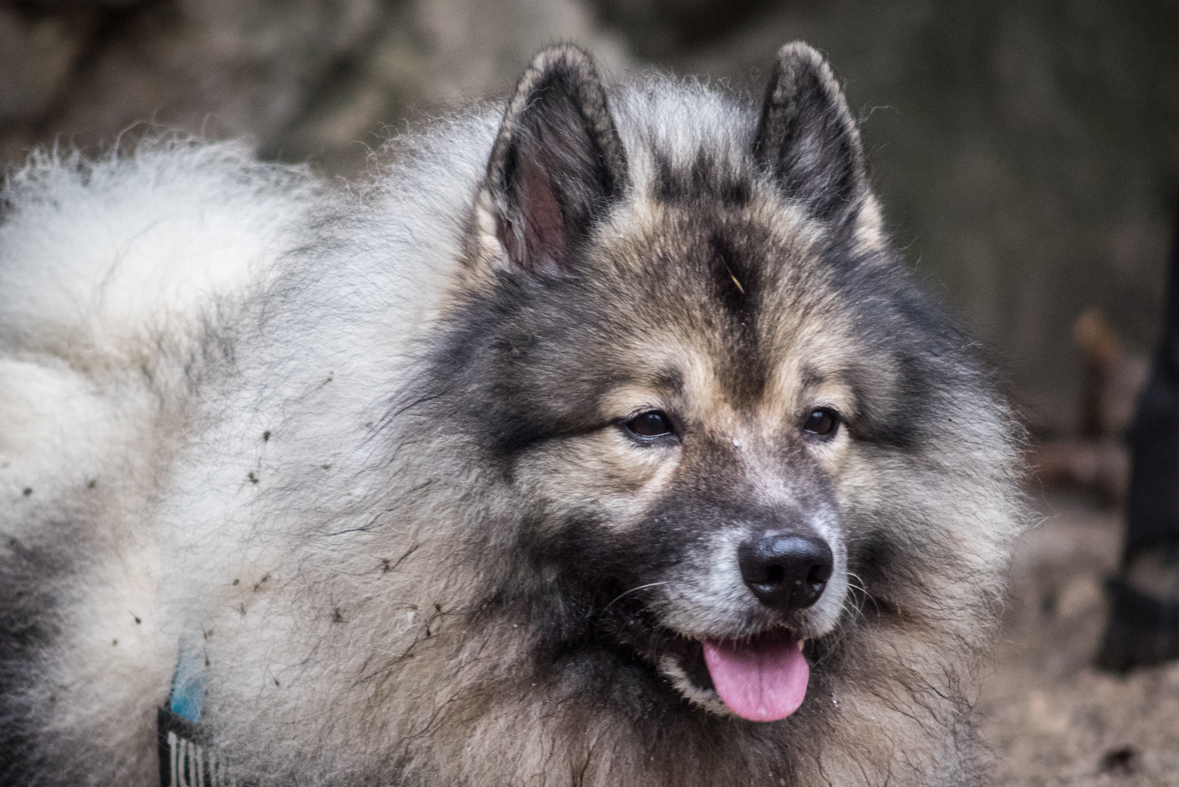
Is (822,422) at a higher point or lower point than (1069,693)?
higher

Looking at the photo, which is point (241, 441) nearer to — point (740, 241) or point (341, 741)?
point (341, 741)

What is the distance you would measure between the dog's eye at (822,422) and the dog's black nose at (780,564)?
0.38 meters

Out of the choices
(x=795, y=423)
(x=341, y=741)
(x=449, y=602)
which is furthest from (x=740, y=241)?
(x=341, y=741)

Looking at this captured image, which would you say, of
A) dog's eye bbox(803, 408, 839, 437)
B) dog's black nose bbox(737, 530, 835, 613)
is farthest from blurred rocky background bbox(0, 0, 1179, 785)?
dog's black nose bbox(737, 530, 835, 613)

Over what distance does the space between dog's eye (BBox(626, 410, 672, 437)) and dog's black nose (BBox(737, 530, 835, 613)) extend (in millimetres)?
340

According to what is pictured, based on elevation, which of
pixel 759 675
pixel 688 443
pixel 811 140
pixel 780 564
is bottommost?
pixel 759 675

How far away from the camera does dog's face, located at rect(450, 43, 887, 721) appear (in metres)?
2.48

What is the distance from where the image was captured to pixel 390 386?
8.84 feet

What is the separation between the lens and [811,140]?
9.54 ft

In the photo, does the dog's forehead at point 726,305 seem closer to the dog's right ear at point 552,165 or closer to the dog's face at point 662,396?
the dog's face at point 662,396

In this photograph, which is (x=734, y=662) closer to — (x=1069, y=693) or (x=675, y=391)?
(x=675, y=391)

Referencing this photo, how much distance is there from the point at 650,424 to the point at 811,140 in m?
0.91

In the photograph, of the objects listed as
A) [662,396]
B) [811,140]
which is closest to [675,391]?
[662,396]

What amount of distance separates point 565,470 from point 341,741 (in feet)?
2.82
